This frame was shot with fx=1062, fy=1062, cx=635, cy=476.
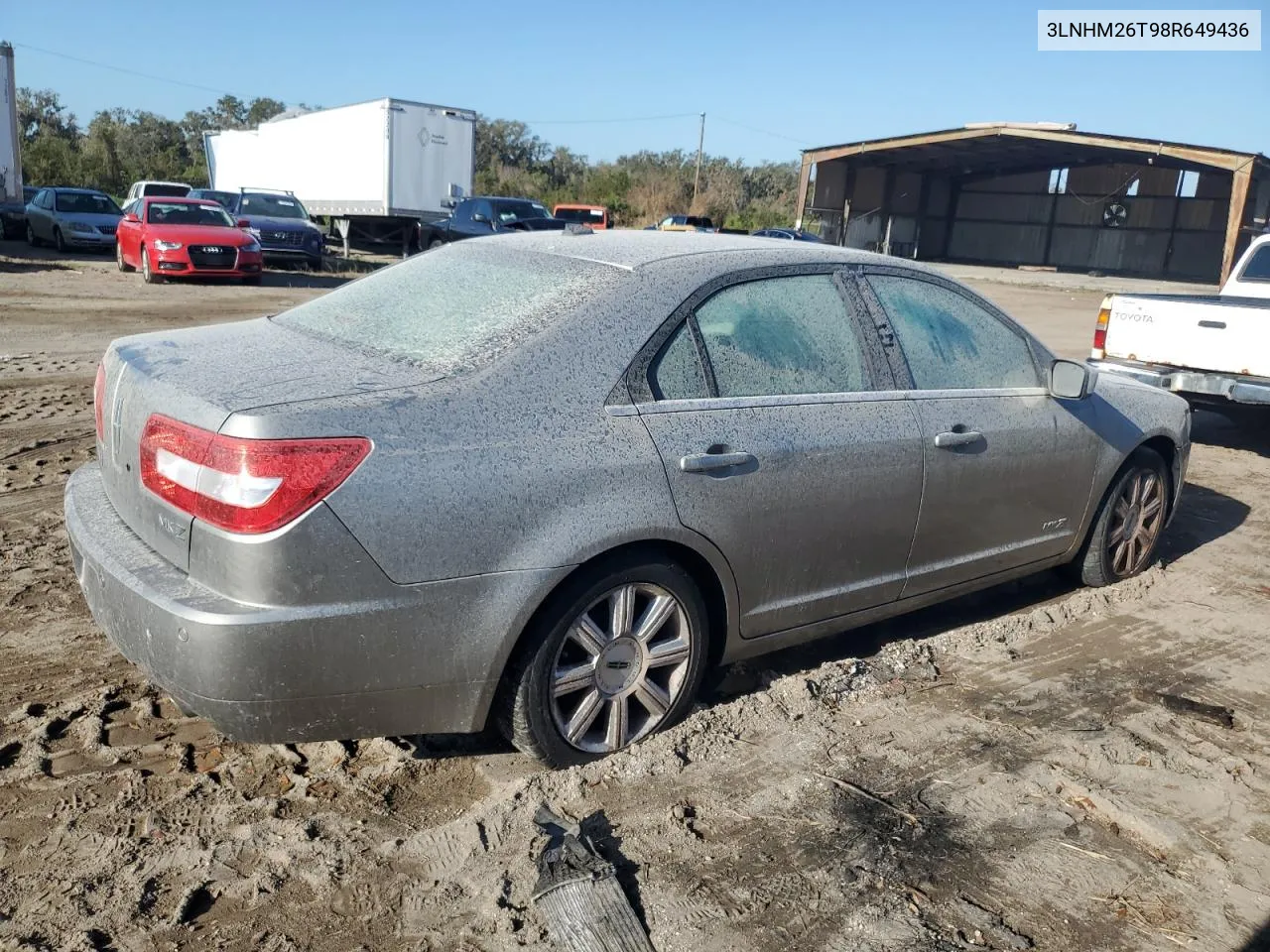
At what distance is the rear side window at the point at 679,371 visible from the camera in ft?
11.0

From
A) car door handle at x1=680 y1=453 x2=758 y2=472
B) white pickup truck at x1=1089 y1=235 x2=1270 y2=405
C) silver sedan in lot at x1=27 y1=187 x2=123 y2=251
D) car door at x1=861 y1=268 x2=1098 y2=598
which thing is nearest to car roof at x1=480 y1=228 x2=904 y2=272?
car door at x1=861 y1=268 x2=1098 y2=598

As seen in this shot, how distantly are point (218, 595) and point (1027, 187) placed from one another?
53.4 m

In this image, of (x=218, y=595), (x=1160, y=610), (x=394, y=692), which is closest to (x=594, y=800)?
(x=394, y=692)

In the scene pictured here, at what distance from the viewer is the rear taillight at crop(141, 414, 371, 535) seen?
8.81 feet

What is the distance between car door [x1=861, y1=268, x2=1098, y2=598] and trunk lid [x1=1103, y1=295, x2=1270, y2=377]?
170 inches

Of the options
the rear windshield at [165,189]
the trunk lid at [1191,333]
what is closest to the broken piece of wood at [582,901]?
the trunk lid at [1191,333]

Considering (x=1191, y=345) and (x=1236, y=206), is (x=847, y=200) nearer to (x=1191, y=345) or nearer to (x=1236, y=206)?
(x=1236, y=206)

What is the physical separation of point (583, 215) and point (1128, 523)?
28.1 meters

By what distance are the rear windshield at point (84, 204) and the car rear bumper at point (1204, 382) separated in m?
23.2

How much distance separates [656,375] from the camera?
132 inches

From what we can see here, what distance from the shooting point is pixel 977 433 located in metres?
4.20

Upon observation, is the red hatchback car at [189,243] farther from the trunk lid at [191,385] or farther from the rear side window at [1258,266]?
the trunk lid at [191,385]

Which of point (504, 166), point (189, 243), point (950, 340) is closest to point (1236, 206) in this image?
point (189, 243)

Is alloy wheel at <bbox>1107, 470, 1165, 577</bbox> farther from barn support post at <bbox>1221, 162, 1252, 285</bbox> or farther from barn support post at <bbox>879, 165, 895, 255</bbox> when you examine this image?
barn support post at <bbox>879, 165, 895, 255</bbox>
